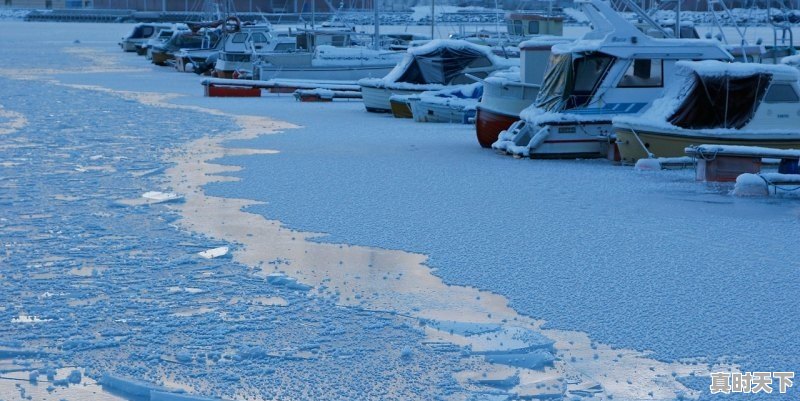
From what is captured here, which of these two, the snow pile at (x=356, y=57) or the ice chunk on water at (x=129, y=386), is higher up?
the snow pile at (x=356, y=57)

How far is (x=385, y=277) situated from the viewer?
8594 millimetres

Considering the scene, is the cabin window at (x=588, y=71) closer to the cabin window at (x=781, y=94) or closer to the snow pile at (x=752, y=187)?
the cabin window at (x=781, y=94)

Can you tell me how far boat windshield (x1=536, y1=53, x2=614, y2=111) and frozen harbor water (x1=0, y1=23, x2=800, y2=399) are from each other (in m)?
0.96

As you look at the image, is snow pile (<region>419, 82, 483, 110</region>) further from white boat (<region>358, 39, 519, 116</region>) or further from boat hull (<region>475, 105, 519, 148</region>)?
boat hull (<region>475, 105, 519, 148</region>)

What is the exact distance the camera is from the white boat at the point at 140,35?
61.5 m

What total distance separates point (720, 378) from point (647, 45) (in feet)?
35.1

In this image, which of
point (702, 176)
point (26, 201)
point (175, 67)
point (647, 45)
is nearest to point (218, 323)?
point (26, 201)

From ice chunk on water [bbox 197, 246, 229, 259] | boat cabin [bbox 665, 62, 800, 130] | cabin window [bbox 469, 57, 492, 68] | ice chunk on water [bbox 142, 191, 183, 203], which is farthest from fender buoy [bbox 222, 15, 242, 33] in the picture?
ice chunk on water [bbox 197, 246, 229, 259]

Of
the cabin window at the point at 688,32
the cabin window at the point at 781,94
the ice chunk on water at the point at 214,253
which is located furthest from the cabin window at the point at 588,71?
the cabin window at the point at 688,32

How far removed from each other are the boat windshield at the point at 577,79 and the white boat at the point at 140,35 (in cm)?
4627

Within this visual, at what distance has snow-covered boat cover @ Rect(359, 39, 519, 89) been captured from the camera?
2406 cm

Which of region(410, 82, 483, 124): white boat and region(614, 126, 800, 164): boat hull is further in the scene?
region(410, 82, 483, 124): white boat

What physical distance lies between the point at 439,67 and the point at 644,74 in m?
8.29

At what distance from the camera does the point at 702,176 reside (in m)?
13.8
